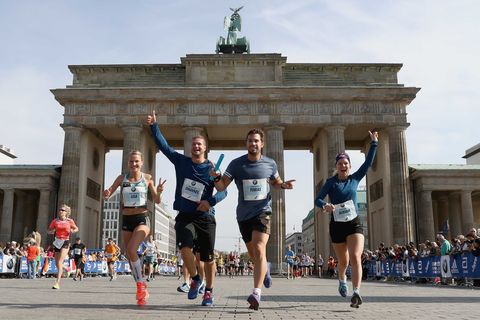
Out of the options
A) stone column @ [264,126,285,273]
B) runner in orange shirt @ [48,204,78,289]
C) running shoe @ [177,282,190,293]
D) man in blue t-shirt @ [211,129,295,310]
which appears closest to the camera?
man in blue t-shirt @ [211,129,295,310]

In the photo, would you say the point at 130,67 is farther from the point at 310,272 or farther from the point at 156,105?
the point at 310,272

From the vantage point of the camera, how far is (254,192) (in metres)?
8.46

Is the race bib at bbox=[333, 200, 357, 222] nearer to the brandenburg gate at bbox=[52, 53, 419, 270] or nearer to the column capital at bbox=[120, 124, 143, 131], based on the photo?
the brandenburg gate at bbox=[52, 53, 419, 270]

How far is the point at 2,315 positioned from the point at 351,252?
5.55m

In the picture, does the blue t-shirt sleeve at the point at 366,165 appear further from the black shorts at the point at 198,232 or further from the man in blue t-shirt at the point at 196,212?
the black shorts at the point at 198,232

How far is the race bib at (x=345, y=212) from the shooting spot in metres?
9.41

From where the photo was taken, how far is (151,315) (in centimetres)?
716

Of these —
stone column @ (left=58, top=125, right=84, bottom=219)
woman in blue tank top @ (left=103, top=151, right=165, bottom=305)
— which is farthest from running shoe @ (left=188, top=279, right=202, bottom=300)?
stone column @ (left=58, top=125, right=84, bottom=219)

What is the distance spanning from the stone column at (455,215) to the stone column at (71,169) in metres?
36.0

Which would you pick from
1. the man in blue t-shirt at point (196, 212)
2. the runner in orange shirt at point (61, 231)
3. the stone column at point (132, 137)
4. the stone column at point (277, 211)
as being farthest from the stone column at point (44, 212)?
the man in blue t-shirt at point (196, 212)

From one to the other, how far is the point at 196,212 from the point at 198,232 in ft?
1.13

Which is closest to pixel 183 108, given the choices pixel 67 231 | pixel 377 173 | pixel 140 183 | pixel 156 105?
pixel 156 105

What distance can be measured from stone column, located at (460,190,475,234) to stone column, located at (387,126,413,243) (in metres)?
5.57

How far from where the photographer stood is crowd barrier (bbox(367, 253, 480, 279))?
20281 mm
